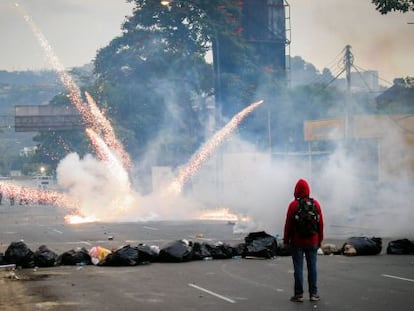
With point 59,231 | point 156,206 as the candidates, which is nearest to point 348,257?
point 59,231

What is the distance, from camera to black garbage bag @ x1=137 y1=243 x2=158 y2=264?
1583cm

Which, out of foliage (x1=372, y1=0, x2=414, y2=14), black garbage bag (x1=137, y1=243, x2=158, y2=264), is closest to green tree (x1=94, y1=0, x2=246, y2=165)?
foliage (x1=372, y1=0, x2=414, y2=14)

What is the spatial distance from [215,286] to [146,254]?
381cm

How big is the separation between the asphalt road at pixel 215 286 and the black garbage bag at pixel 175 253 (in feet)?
0.94

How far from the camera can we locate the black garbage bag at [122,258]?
15.4 meters

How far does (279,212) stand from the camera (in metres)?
23.6

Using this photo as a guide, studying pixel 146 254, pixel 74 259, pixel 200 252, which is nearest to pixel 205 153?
pixel 200 252

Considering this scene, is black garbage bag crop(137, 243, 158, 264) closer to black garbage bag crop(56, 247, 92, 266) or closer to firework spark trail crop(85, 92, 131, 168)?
black garbage bag crop(56, 247, 92, 266)

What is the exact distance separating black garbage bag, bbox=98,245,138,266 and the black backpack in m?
5.64

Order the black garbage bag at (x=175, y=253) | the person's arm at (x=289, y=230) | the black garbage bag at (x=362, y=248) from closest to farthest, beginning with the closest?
the person's arm at (x=289, y=230) < the black garbage bag at (x=175, y=253) < the black garbage bag at (x=362, y=248)

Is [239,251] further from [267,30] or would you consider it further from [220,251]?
[267,30]

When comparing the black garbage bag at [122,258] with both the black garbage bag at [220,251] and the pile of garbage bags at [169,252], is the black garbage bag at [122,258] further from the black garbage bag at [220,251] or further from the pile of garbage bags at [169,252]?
the black garbage bag at [220,251]

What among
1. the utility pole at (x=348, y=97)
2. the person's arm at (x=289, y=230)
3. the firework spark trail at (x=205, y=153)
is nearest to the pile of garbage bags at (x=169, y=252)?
the person's arm at (x=289, y=230)

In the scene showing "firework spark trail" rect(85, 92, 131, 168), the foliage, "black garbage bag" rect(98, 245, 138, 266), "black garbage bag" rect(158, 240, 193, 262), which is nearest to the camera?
"black garbage bag" rect(98, 245, 138, 266)
